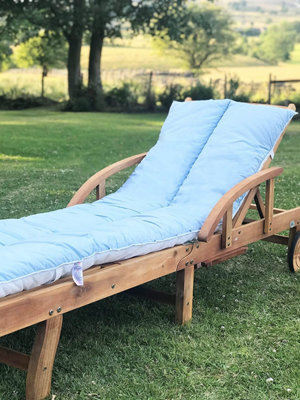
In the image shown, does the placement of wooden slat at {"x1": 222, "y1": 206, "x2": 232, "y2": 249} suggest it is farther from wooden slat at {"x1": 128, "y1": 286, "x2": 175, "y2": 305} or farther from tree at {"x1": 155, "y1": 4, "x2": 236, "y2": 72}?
tree at {"x1": 155, "y1": 4, "x2": 236, "y2": 72}

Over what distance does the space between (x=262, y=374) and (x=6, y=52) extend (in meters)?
36.1

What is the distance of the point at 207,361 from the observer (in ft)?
9.77

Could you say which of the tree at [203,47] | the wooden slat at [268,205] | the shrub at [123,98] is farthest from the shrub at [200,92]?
the tree at [203,47]

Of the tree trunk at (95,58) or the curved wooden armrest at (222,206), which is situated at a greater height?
the tree trunk at (95,58)

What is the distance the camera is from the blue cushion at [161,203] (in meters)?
2.77

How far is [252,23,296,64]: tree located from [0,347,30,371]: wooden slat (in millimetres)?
67407

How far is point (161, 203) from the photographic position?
414 cm

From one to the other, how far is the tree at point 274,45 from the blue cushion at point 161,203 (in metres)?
65.2

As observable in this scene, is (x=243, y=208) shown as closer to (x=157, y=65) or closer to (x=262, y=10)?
(x=157, y=65)

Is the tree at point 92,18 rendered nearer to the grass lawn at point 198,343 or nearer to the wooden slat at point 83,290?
the grass lawn at point 198,343

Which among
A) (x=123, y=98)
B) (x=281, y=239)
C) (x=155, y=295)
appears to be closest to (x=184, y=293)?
(x=155, y=295)

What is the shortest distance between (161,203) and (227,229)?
2.42ft

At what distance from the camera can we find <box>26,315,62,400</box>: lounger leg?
2568 mm

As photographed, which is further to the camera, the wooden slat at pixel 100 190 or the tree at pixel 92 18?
the tree at pixel 92 18
